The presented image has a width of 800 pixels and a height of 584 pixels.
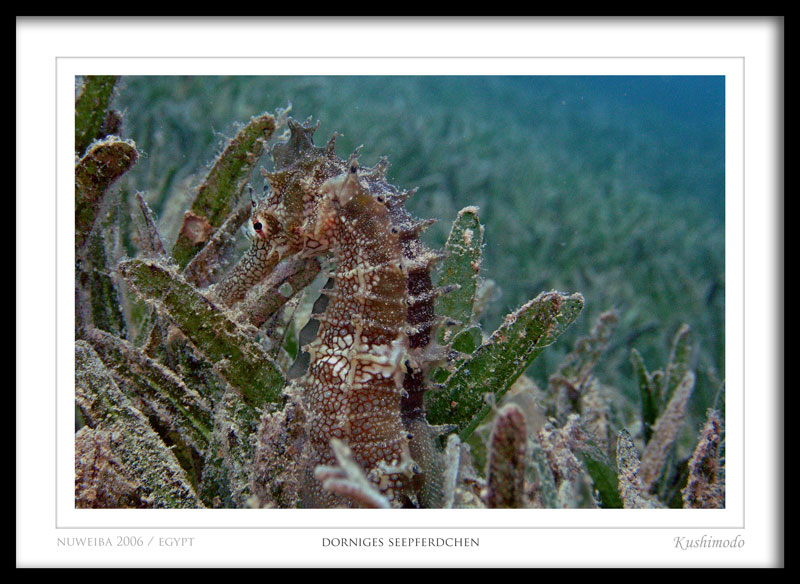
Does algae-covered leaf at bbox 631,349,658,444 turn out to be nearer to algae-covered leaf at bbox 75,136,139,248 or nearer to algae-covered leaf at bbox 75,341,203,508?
algae-covered leaf at bbox 75,341,203,508

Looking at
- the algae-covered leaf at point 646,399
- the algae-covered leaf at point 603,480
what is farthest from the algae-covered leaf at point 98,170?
the algae-covered leaf at point 646,399

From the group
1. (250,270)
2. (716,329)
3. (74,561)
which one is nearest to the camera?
(74,561)

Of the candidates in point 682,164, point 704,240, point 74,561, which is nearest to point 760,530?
point 74,561

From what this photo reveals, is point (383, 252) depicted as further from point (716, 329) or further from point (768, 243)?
point (716, 329)

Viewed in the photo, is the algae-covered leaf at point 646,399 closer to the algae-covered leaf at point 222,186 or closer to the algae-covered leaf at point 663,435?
the algae-covered leaf at point 663,435

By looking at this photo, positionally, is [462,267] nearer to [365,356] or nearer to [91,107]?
[365,356]

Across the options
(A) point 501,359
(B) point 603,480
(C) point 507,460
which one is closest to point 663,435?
(B) point 603,480

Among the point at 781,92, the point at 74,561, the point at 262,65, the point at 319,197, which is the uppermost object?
the point at 262,65
